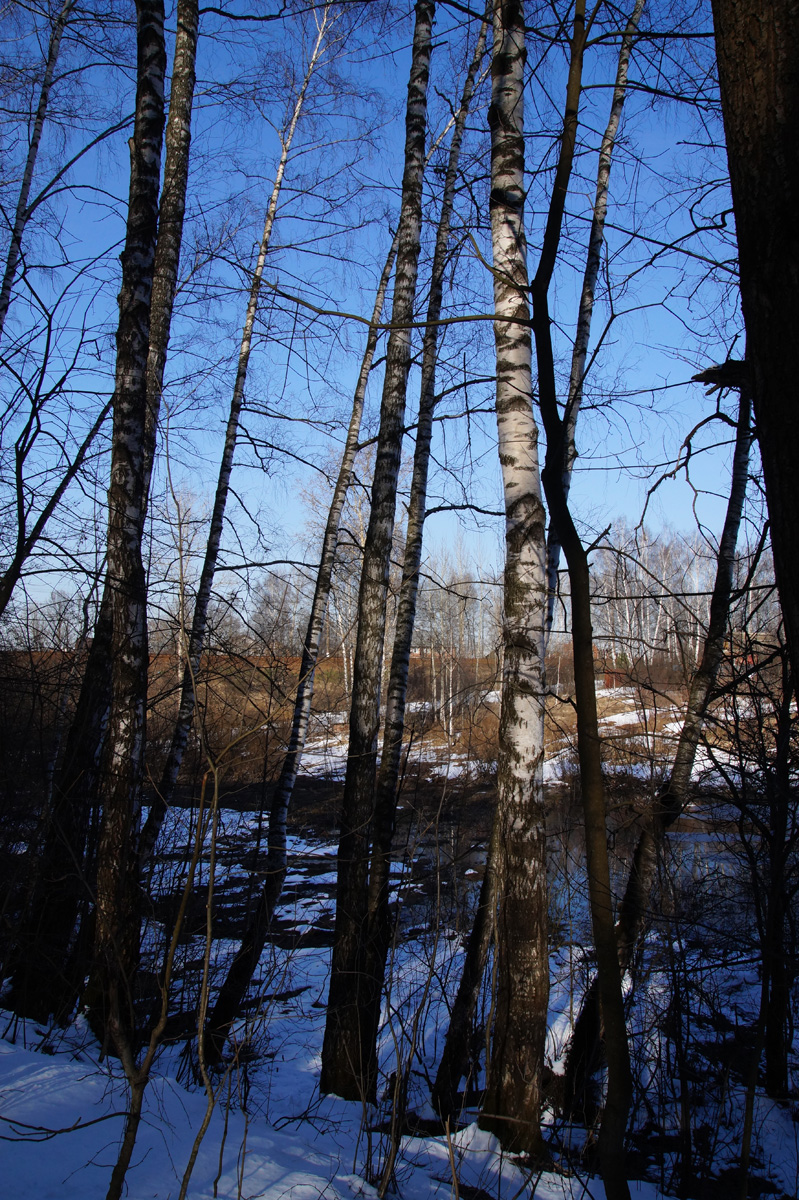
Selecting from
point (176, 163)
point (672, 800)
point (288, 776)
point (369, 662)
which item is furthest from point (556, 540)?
point (176, 163)

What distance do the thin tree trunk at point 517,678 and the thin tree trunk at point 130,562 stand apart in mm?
2073

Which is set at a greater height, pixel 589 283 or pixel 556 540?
pixel 589 283

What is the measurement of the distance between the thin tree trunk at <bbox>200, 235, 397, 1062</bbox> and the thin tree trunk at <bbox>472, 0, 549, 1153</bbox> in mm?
826

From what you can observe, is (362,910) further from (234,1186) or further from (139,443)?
(139,443)

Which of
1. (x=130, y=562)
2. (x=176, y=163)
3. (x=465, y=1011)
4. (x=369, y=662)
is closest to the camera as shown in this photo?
(x=130, y=562)

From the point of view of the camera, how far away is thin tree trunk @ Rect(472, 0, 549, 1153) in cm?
311

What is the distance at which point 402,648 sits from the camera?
6059 millimetres

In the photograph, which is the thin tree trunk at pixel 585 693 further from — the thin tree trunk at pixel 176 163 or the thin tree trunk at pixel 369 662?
the thin tree trunk at pixel 176 163

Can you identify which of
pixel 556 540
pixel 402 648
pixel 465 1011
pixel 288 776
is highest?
pixel 556 540

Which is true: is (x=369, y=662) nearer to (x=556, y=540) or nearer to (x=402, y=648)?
(x=402, y=648)

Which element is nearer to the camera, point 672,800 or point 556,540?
point 672,800

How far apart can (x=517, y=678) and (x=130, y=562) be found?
2.53 meters

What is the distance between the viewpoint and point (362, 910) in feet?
15.3

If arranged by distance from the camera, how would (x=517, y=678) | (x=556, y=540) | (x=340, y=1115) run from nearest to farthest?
(x=517, y=678) < (x=340, y=1115) < (x=556, y=540)
